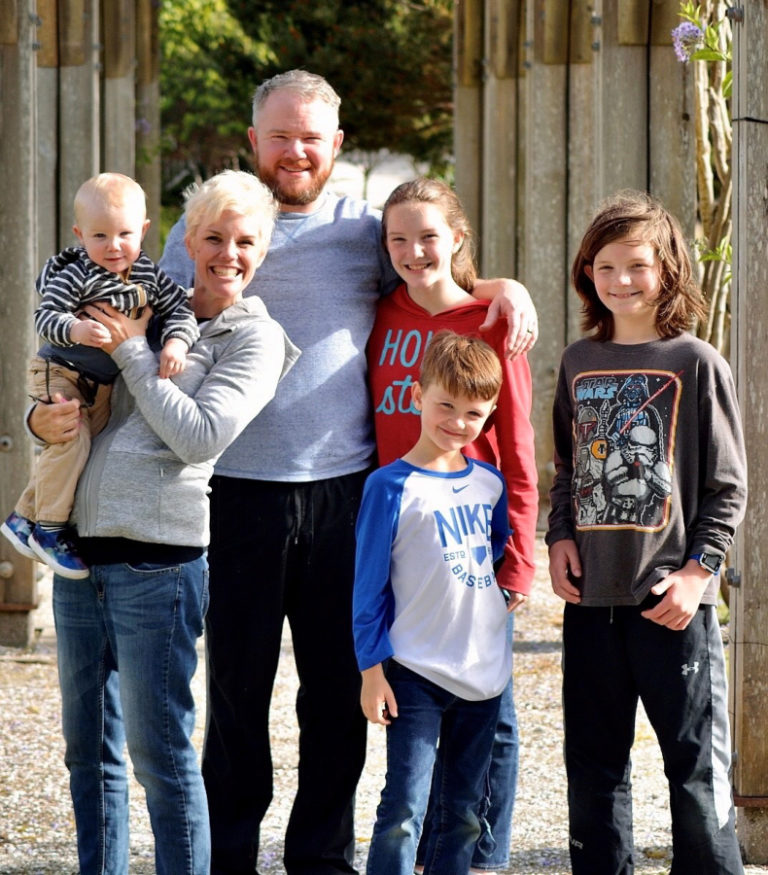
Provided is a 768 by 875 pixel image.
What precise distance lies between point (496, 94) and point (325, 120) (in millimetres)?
8195

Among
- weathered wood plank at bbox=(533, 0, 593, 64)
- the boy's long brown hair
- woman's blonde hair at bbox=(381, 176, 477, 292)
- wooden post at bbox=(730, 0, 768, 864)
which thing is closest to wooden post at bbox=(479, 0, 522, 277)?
weathered wood plank at bbox=(533, 0, 593, 64)

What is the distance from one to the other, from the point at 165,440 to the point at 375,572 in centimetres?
55

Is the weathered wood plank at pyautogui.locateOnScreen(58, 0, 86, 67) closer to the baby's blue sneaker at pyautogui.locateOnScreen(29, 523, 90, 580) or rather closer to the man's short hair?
the man's short hair

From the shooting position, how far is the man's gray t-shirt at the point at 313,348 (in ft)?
12.5

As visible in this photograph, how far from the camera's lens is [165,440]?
3.16 m

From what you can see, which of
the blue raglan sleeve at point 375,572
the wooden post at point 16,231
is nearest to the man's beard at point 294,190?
the blue raglan sleeve at point 375,572

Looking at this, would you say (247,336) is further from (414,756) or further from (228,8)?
(228,8)

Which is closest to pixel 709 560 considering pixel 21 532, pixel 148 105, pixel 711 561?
pixel 711 561

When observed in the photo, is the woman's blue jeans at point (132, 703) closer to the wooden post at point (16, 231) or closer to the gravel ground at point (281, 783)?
the gravel ground at point (281, 783)

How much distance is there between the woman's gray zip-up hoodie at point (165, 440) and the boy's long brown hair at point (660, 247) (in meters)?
0.82

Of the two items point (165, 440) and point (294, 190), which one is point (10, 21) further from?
point (165, 440)

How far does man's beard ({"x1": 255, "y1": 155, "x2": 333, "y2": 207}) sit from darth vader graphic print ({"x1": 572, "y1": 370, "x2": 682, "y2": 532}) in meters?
0.96

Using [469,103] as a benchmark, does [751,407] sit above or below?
below

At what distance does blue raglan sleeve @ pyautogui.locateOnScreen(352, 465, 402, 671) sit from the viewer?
3260mm
